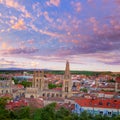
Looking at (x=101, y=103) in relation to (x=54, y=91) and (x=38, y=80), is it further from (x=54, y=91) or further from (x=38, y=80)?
(x=38, y=80)

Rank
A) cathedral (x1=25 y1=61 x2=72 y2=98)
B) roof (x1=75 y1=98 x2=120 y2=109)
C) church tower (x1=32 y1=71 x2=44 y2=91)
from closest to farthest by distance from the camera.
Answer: roof (x1=75 y1=98 x2=120 y2=109), cathedral (x1=25 y1=61 x2=72 y2=98), church tower (x1=32 y1=71 x2=44 y2=91)

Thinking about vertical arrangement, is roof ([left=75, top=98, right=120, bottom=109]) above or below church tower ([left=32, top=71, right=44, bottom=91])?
below

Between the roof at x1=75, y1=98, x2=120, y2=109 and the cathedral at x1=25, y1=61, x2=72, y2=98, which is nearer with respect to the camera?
the roof at x1=75, y1=98, x2=120, y2=109

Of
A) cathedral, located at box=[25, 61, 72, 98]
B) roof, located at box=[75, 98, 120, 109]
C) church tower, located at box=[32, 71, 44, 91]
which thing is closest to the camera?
roof, located at box=[75, 98, 120, 109]

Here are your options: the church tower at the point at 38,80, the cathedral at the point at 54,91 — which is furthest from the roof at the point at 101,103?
the church tower at the point at 38,80

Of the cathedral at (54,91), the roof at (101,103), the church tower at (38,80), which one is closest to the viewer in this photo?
the roof at (101,103)

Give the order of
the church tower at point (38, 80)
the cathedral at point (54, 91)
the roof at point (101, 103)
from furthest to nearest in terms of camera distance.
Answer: the church tower at point (38, 80) → the cathedral at point (54, 91) → the roof at point (101, 103)

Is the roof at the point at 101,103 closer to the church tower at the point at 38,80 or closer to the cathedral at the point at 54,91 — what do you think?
the cathedral at the point at 54,91

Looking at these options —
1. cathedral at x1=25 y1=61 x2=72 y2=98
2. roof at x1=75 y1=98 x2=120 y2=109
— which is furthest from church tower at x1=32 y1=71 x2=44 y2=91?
roof at x1=75 y1=98 x2=120 y2=109

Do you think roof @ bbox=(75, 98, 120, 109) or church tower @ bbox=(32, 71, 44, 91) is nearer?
roof @ bbox=(75, 98, 120, 109)

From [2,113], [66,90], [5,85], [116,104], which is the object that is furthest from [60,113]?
[5,85]

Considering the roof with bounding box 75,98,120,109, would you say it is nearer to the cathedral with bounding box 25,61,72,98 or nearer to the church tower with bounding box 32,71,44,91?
the cathedral with bounding box 25,61,72,98

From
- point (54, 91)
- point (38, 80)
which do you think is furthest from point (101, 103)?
point (38, 80)

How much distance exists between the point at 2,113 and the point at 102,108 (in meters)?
10.2
